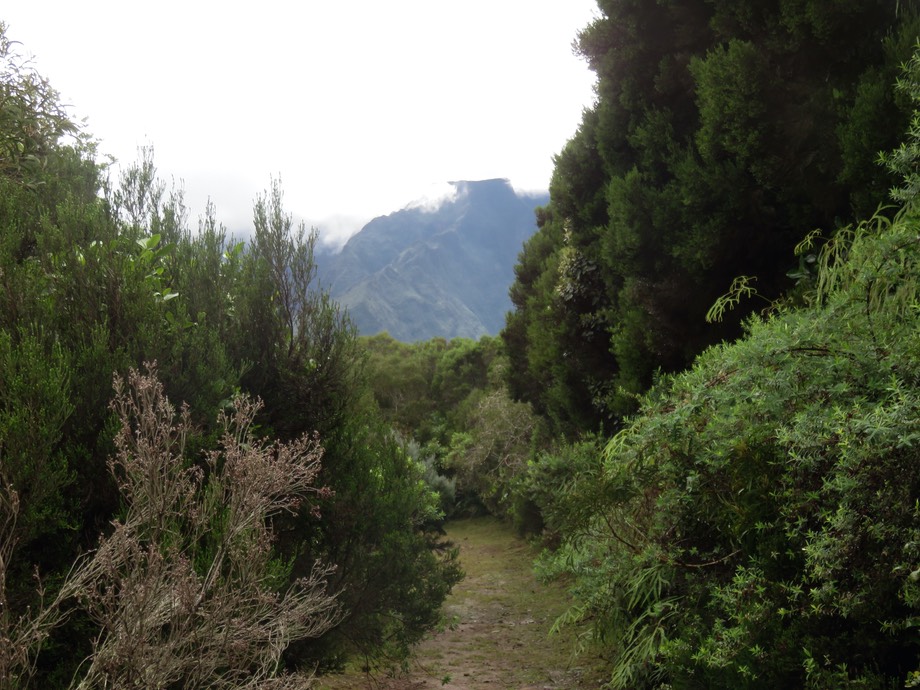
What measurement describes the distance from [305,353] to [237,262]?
3.07 feet

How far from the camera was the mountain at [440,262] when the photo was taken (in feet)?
151

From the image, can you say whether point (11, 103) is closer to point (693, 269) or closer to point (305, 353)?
point (305, 353)

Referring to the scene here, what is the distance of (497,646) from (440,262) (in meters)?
50.7

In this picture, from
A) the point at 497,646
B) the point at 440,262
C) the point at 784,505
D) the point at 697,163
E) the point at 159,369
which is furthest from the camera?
the point at 440,262

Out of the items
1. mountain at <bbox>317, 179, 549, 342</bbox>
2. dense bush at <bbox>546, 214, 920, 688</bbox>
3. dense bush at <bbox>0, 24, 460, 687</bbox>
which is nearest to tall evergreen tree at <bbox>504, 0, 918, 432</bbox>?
dense bush at <bbox>546, 214, 920, 688</bbox>

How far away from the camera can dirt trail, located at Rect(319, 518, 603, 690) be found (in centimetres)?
598

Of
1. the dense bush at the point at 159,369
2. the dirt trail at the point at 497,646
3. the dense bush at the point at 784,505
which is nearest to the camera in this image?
the dense bush at the point at 784,505

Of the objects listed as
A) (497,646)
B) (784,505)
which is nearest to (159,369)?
(784,505)

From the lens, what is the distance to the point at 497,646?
24.0 feet

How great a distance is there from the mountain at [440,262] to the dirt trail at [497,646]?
1221 inches

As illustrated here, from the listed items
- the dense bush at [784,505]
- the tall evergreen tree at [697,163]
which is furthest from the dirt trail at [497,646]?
the tall evergreen tree at [697,163]

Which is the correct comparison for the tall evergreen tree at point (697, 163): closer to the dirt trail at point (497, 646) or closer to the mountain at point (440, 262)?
the dirt trail at point (497, 646)

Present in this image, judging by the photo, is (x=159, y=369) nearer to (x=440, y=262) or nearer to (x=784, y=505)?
(x=784, y=505)

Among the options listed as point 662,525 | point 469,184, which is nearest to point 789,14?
point 662,525
